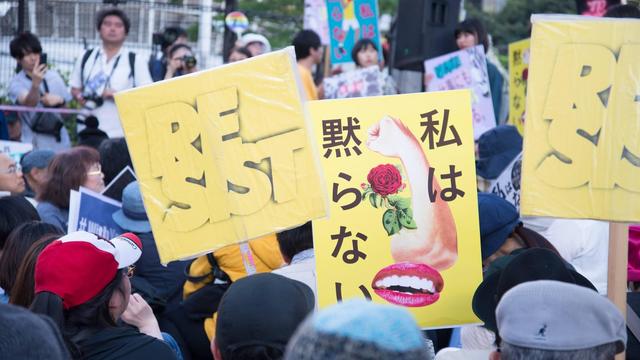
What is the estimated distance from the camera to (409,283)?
3963 millimetres

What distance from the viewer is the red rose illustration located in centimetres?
401

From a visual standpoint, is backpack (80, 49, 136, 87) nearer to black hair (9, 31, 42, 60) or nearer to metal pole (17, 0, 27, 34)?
black hair (9, 31, 42, 60)

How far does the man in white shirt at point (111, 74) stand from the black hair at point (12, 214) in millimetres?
3998

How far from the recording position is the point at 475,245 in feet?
13.1

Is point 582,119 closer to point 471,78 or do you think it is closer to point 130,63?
point 471,78

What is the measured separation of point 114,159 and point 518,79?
11.4ft

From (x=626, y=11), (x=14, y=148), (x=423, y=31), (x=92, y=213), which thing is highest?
(x=626, y=11)

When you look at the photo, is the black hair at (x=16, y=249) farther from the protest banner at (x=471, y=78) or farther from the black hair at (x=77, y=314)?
the protest banner at (x=471, y=78)

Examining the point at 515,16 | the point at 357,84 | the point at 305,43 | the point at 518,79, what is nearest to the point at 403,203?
the point at 518,79

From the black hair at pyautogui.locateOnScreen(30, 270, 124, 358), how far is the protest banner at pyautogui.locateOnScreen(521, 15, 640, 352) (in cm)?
151

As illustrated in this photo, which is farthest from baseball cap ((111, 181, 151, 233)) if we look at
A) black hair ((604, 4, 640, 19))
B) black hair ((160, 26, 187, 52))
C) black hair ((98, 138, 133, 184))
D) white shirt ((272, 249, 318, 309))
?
black hair ((160, 26, 187, 52))

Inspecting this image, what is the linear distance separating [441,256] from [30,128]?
642 centimetres

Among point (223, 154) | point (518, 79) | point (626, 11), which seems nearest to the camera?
point (223, 154)

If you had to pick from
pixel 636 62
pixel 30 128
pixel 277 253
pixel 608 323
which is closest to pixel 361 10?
pixel 30 128
